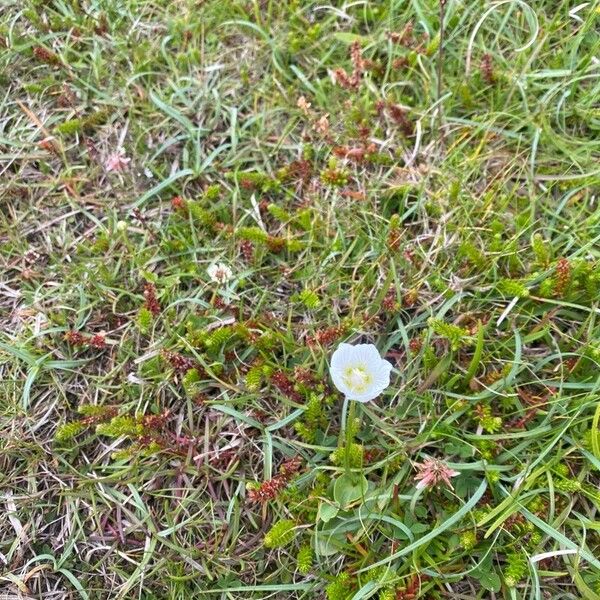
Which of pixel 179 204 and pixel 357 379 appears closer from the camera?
pixel 357 379

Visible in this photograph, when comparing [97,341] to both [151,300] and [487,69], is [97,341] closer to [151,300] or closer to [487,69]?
[151,300]

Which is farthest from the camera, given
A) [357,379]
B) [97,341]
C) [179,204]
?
[179,204]

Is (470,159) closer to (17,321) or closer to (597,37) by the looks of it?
(597,37)

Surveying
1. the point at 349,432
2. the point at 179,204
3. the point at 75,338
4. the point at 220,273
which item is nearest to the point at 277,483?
the point at 349,432

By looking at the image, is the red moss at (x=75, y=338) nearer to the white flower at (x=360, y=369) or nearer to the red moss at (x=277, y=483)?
the red moss at (x=277, y=483)

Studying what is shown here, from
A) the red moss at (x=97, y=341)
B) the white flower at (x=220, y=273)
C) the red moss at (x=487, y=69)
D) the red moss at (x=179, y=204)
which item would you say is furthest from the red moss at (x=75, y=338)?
the red moss at (x=487, y=69)

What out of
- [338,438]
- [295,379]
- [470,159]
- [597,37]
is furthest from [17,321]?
[597,37]

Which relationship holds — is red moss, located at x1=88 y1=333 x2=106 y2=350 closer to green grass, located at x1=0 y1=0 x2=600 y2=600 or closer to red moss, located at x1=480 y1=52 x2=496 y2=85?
green grass, located at x1=0 y1=0 x2=600 y2=600
